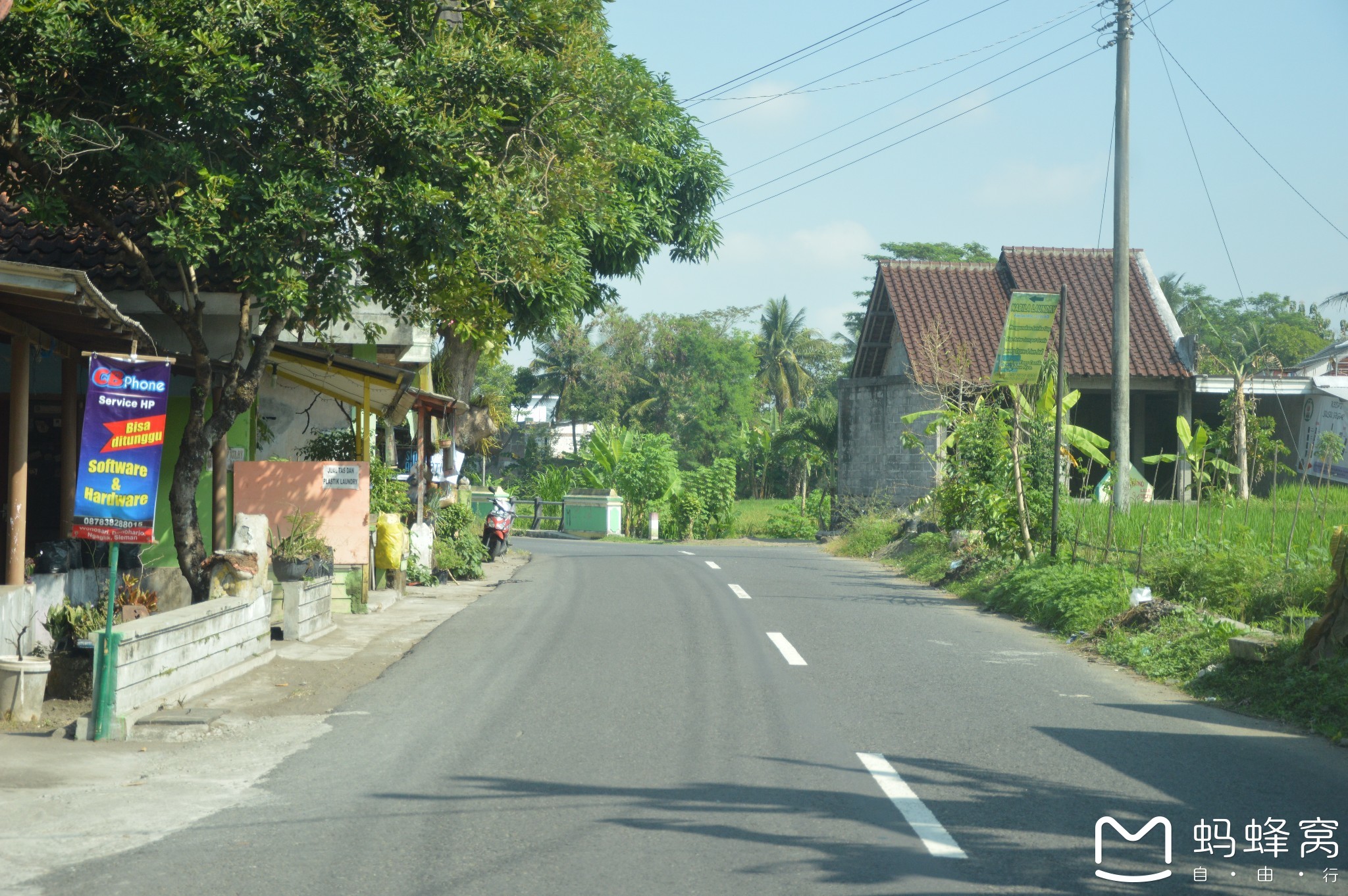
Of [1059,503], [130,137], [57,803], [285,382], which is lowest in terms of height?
[57,803]

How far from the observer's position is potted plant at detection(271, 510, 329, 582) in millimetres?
12500

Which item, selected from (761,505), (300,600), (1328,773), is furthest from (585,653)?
(761,505)

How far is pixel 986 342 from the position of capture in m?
29.7

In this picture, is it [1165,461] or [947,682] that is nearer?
[947,682]

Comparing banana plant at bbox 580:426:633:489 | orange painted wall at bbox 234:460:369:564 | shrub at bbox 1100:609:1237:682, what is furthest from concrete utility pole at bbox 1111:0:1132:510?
banana plant at bbox 580:426:633:489

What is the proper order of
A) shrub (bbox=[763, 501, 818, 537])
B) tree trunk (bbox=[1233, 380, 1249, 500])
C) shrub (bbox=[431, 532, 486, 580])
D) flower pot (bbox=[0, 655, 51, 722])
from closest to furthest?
flower pot (bbox=[0, 655, 51, 722]) < shrub (bbox=[431, 532, 486, 580]) < tree trunk (bbox=[1233, 380, 1249, 500]) < shrub (bbox=[763, 501, 818, 537])

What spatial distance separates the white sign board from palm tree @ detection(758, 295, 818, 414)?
5202 cm

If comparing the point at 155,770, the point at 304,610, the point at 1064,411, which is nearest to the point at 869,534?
the point at 1064,411

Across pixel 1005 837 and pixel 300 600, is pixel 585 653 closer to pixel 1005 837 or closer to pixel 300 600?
pixel 300 600

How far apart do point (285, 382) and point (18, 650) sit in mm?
7291

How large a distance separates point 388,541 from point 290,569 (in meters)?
3.59

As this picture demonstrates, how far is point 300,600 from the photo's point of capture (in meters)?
11.5

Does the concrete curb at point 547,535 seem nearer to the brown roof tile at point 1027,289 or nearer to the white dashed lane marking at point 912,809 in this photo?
the brown roof tile at point 1027,289

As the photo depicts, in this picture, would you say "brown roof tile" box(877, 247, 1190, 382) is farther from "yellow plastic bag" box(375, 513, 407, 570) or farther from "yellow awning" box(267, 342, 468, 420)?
"yellow awning" box(267, 342, 468, 420)
